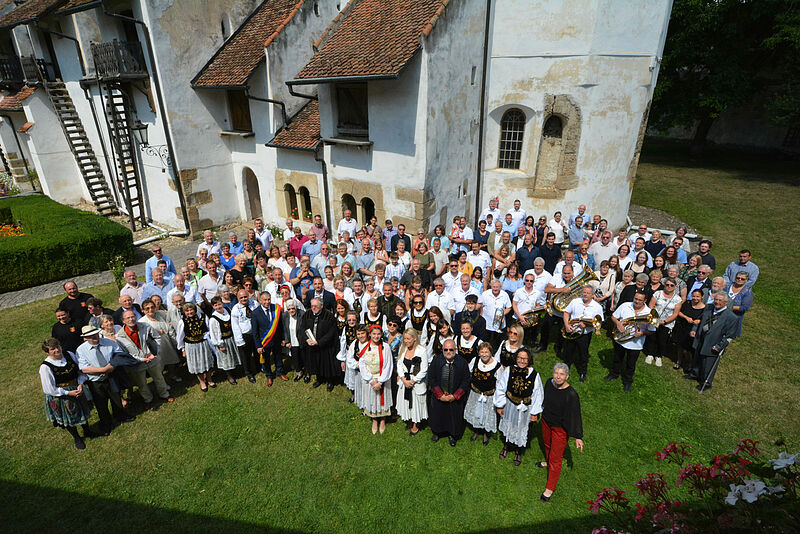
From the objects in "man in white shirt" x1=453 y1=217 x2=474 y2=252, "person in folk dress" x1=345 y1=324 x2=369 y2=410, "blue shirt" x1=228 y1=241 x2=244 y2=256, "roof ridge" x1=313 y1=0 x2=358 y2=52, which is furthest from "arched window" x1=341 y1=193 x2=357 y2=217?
"person in folk dress" x1=345 y1=324 x2=369 y2=410

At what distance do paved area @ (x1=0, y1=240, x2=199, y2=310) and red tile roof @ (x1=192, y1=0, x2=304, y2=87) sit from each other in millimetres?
6019

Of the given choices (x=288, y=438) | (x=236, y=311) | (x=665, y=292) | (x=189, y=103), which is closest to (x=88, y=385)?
(x=236, y=311)

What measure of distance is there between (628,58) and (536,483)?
501 inches

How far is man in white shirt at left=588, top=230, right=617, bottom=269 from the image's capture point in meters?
9.38

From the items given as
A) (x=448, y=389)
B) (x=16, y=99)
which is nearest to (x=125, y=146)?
(x=16, y=99)

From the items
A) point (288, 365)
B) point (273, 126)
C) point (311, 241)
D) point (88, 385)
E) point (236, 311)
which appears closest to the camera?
point (88, 385)

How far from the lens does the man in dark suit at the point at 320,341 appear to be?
7320 mm

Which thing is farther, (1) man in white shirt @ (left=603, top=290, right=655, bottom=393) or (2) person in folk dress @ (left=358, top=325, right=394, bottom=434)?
(1) man in white shirt @ (left=603, top=290, right=655, bottom=393)

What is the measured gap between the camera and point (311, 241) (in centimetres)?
1039

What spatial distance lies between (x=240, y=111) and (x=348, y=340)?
12.6 m

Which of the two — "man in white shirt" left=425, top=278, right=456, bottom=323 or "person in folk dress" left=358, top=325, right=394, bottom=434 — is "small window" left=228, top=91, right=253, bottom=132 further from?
"person in folk dress" left=358, top=325, right=394, bottom=434

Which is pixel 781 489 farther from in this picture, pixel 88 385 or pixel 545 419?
pixel 88 385

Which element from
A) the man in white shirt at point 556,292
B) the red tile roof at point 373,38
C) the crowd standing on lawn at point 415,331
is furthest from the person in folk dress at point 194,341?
the red tile roof at point 373,38

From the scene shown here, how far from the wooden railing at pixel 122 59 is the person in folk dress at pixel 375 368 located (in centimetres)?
1428
